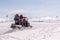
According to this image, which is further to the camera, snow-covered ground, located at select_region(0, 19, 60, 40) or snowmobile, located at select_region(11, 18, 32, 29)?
snowmobile, located at select_region(11, 18, 32, 29)

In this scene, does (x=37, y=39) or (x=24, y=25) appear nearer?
(x=37, y=39)

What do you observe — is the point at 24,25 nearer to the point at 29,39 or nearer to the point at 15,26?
the point at 15,26

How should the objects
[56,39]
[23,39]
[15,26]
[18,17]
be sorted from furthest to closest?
1. [18,17]
2. [15,26]
3. [23,39]
4. [56,39]

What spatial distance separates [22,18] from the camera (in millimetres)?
19406

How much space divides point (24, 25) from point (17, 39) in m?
9.90

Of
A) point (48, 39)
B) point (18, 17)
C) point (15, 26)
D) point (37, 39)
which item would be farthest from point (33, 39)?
point (18, 17)

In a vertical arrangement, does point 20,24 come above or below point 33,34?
above

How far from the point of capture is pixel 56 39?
8586mm

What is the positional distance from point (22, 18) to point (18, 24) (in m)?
1.38

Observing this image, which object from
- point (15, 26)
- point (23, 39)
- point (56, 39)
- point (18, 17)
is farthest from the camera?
point (18, 17)

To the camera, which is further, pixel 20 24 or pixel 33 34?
pixel 20 24

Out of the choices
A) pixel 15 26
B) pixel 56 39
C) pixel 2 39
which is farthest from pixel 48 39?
pixel 15 26

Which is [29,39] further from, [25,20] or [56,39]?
[25,20]

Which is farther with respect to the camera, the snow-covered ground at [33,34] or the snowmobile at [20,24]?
Answer: the snowmobile at [20,24]
